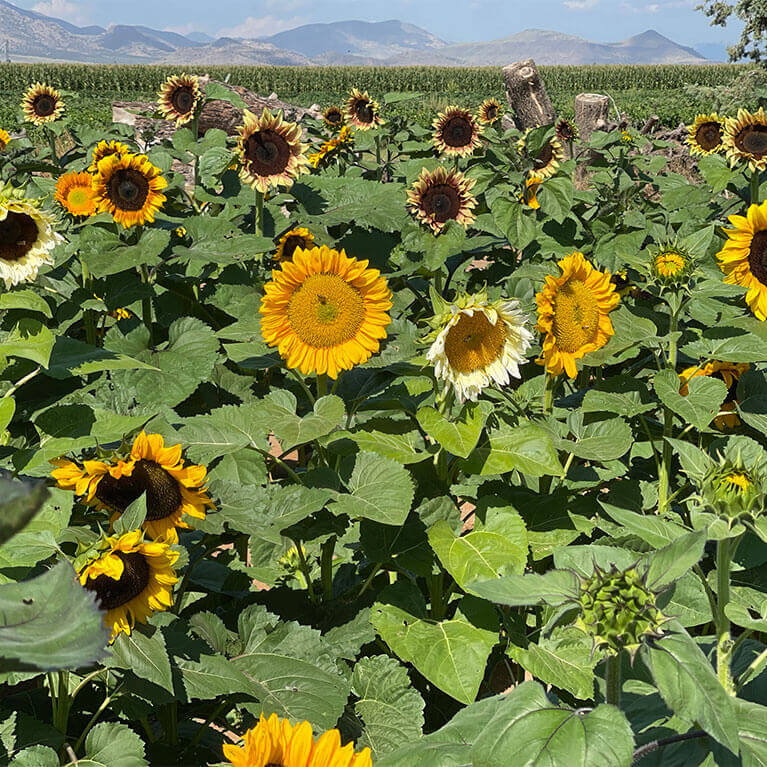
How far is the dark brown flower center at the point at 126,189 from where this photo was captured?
3100mm

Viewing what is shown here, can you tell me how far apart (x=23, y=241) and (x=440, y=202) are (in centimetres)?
202

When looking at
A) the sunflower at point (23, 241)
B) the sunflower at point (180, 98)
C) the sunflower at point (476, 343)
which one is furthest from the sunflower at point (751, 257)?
the sunflower at point (180, 98)

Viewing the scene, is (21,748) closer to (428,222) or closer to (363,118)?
(428,222)

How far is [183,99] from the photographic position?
14.9 ft

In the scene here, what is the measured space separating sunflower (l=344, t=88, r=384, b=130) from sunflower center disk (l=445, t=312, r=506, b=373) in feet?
15.7

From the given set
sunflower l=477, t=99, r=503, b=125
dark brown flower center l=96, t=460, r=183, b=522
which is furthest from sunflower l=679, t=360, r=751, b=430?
sunflower l=477, t=99, r=503, b=125

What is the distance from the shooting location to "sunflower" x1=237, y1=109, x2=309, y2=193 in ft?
11.1

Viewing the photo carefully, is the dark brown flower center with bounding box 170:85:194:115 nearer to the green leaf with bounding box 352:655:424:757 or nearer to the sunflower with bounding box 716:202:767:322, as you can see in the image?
the sunflower with bounding box 716:202:767:322

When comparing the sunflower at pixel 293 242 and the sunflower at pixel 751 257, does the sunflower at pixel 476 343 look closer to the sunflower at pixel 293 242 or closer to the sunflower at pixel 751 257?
the sunflower at pixel 751 257

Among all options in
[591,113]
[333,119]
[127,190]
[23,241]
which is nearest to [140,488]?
[23,241]

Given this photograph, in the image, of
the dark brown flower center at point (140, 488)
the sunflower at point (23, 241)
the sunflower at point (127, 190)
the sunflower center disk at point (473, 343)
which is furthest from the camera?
the sunflower at point (127, 190)

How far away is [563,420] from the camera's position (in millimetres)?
2426

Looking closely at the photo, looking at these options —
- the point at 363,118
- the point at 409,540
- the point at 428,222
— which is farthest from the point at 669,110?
the point at 409,540

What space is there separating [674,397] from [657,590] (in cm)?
123
